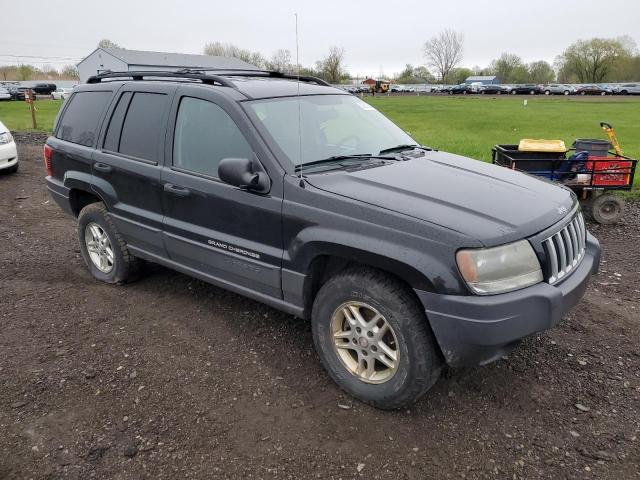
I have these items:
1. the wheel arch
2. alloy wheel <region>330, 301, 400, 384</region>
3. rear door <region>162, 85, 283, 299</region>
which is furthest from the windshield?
alloy wheel <region>330, 301, 400, 384</region>

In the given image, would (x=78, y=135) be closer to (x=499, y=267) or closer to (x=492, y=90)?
(x=499, y=267)

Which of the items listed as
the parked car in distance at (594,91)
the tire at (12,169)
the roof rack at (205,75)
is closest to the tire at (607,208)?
the roof rack at (205,75)

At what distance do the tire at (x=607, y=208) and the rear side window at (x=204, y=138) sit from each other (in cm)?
556

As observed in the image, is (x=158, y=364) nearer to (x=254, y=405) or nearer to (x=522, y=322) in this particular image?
(x=254, y=405)

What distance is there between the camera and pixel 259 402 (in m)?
3.19

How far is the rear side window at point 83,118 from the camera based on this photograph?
15.4 ft

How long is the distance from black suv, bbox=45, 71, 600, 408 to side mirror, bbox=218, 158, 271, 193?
0.01 m

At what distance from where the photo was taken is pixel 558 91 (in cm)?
6538

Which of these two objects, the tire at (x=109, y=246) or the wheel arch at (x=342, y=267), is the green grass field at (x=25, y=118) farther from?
the wheel arch at (x=342, y=267)

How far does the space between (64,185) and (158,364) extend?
8.09 ft

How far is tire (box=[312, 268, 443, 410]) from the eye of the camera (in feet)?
9.30

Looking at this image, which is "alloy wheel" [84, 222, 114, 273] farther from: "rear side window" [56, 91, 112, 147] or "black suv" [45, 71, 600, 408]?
"rear side window" [56, 91, 112, 147]

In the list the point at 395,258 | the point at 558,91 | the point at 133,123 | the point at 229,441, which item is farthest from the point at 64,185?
the point at 558,91

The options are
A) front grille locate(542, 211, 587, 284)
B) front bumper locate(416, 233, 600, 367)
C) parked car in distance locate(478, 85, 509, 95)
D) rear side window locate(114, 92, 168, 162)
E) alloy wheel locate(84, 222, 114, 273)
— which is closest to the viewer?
front bumper locate(416, 233, 600, 367)
